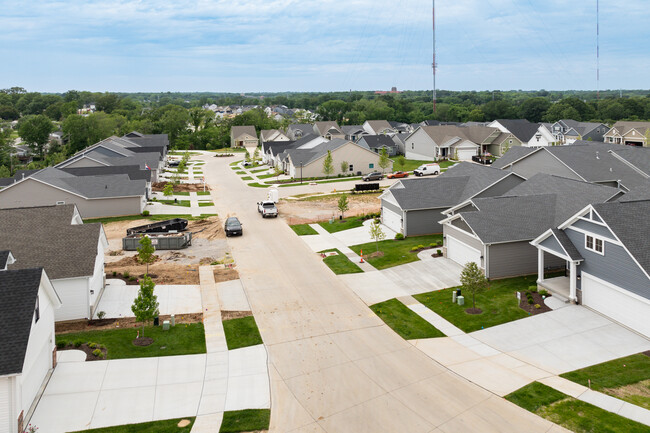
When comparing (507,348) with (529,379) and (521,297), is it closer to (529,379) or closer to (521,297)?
(529,379)

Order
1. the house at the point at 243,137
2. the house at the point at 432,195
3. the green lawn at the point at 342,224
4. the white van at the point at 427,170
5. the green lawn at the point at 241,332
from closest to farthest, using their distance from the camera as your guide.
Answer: the green lawn at the point at 241,332 < the house at the point at 432,195 < the green lawn at the point at 342,224 < the white van at the point at 427,170 < the house at the point at 243,137

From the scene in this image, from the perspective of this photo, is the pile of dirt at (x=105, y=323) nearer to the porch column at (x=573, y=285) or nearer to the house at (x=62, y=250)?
the house at (x=62, y=250)

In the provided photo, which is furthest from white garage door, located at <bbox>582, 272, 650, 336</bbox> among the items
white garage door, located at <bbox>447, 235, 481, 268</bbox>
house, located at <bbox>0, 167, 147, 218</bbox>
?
house, located at <bbox>0, 167, 147, 218</bbox>

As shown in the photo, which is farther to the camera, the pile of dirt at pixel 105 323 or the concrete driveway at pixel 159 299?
the concrete driveway at pixel 159 299

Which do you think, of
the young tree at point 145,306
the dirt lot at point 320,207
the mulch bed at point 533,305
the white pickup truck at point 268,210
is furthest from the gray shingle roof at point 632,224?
the white pickup truck at point 268,210

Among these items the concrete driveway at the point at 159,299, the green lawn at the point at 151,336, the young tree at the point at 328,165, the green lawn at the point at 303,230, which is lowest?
the green lawn at the point at 151,336

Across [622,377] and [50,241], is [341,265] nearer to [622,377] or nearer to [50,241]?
[50,241]
